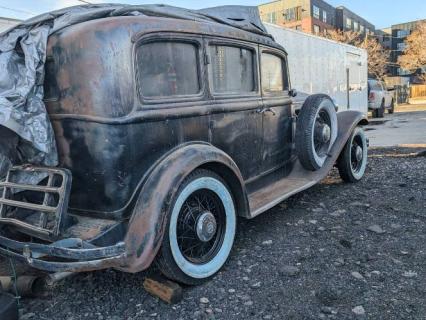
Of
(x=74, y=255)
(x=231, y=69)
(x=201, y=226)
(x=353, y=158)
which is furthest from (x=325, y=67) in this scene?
(x=74, y=255)

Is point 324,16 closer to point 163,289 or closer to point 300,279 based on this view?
point 300,279

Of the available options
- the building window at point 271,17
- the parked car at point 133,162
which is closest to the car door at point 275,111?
the parked car at point 133,162

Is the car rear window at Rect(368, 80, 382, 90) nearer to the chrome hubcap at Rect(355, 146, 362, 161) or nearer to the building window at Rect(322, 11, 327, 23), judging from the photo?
the chrome hubcap at Rect(355, 146, 362, 161)

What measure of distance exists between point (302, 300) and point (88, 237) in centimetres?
153

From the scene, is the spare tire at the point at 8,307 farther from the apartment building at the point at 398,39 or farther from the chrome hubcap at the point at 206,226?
the apartment building at the point at 398,39

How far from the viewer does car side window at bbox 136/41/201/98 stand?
2.97 metres

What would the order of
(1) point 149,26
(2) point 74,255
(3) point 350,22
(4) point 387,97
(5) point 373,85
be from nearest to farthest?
(2) point 74,255
(1) point 149,26
(5) point 373,85
(4) point 387,97
(3) point 350,22

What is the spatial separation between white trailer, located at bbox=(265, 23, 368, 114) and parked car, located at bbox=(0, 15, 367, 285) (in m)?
5.79

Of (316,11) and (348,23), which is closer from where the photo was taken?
(316,11)

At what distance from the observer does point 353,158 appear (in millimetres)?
5840

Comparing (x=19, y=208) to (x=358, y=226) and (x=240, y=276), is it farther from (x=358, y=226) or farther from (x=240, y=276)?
(x=358, y=226)

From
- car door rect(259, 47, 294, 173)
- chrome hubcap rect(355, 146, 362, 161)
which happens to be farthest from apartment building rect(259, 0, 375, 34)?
car door rect(259, 47, 294, 173)

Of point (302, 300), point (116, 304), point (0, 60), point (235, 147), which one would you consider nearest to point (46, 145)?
point (0, 60)

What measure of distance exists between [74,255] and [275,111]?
9.08 feet
